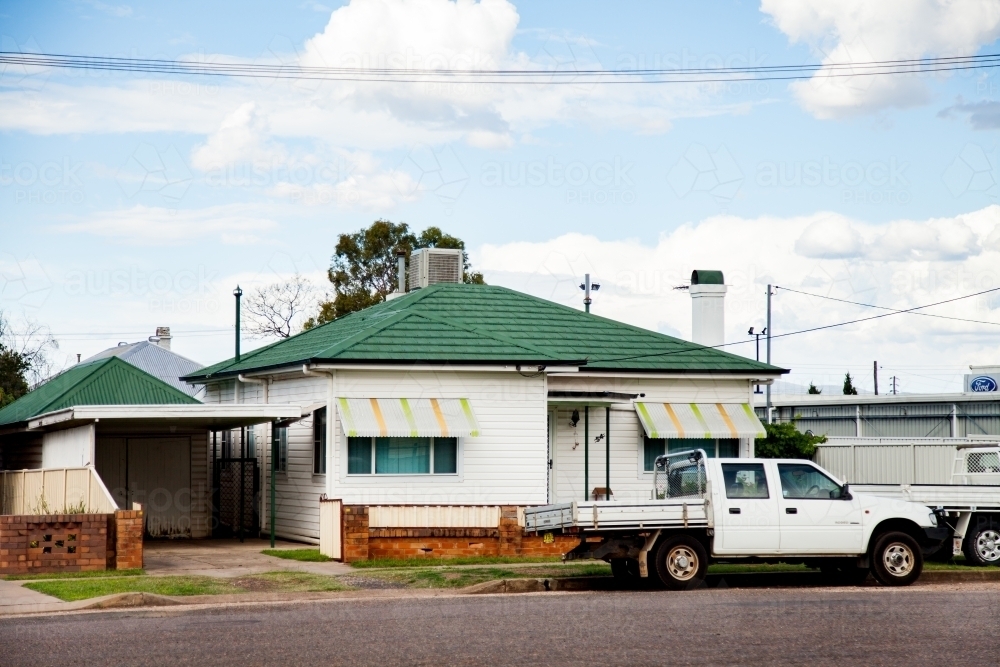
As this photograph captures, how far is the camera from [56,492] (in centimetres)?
2138

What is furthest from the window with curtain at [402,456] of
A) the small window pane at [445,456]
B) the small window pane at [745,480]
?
the small window pane at [745,480]

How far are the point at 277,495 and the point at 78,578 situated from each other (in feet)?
26.9

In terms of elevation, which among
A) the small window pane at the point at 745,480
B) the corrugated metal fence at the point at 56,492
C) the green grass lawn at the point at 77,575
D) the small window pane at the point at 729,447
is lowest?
the green grass lawn at the point at 77,575

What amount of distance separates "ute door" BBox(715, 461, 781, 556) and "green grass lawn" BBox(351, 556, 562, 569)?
428cm

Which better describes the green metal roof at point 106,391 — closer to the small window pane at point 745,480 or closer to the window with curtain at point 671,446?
the window with curtain at point 671,446

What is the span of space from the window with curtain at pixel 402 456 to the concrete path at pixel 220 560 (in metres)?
1.94

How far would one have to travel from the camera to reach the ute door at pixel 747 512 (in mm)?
16734

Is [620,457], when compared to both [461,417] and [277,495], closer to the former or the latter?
[461,417]

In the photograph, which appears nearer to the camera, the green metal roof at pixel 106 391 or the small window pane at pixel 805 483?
the small window pane at pixel 805 483

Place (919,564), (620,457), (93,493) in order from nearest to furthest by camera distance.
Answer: (919,564) < (93,493) < (620,457)

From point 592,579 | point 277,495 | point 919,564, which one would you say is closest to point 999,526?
point 919,564

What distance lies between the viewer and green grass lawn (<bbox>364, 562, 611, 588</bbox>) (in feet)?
56.8

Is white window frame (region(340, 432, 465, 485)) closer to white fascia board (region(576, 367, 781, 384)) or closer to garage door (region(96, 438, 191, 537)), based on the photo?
white fascia board (region(576, 367, 781, 384))

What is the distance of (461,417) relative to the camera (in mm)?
22859
